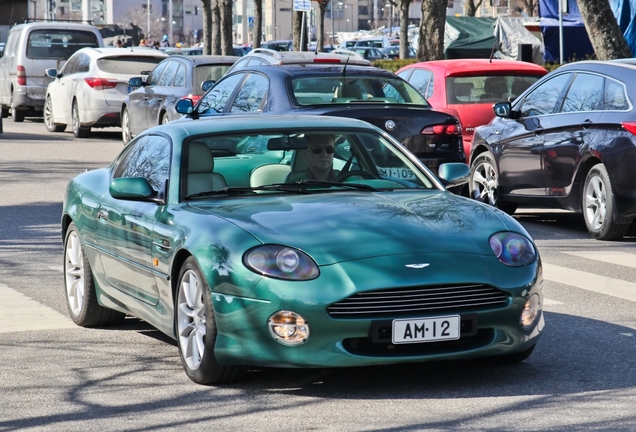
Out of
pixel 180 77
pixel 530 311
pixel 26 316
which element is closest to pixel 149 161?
pixel 26 316

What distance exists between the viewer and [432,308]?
18.8 feet

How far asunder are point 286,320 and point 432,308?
0.65 metres

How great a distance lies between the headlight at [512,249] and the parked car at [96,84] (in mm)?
17835

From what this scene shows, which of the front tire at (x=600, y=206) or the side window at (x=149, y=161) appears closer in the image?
the side window at (x=149, y=161)

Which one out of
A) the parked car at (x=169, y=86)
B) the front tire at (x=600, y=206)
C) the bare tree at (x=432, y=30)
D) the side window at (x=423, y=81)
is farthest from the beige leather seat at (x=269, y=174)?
the bare tree at (x=432, y=30)

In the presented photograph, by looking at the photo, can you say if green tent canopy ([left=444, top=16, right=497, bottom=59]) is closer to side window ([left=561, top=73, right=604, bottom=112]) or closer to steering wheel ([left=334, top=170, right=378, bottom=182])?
side window ([left=561, top=73, right=604, bottom=112])

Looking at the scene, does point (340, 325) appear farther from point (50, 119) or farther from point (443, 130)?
point (50, 119)

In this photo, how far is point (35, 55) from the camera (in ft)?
90.8

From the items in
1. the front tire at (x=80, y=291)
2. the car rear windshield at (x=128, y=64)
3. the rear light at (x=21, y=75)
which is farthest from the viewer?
the rear light at (x=21, y=75)

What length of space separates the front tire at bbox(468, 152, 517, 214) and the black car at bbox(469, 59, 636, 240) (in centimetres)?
1

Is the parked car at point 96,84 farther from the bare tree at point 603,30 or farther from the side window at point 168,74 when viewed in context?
the bare tree at point 603,30

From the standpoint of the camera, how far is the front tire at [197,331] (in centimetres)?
591

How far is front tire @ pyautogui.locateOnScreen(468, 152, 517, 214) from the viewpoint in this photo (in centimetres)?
1349

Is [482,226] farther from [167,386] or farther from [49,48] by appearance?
[49,48]
